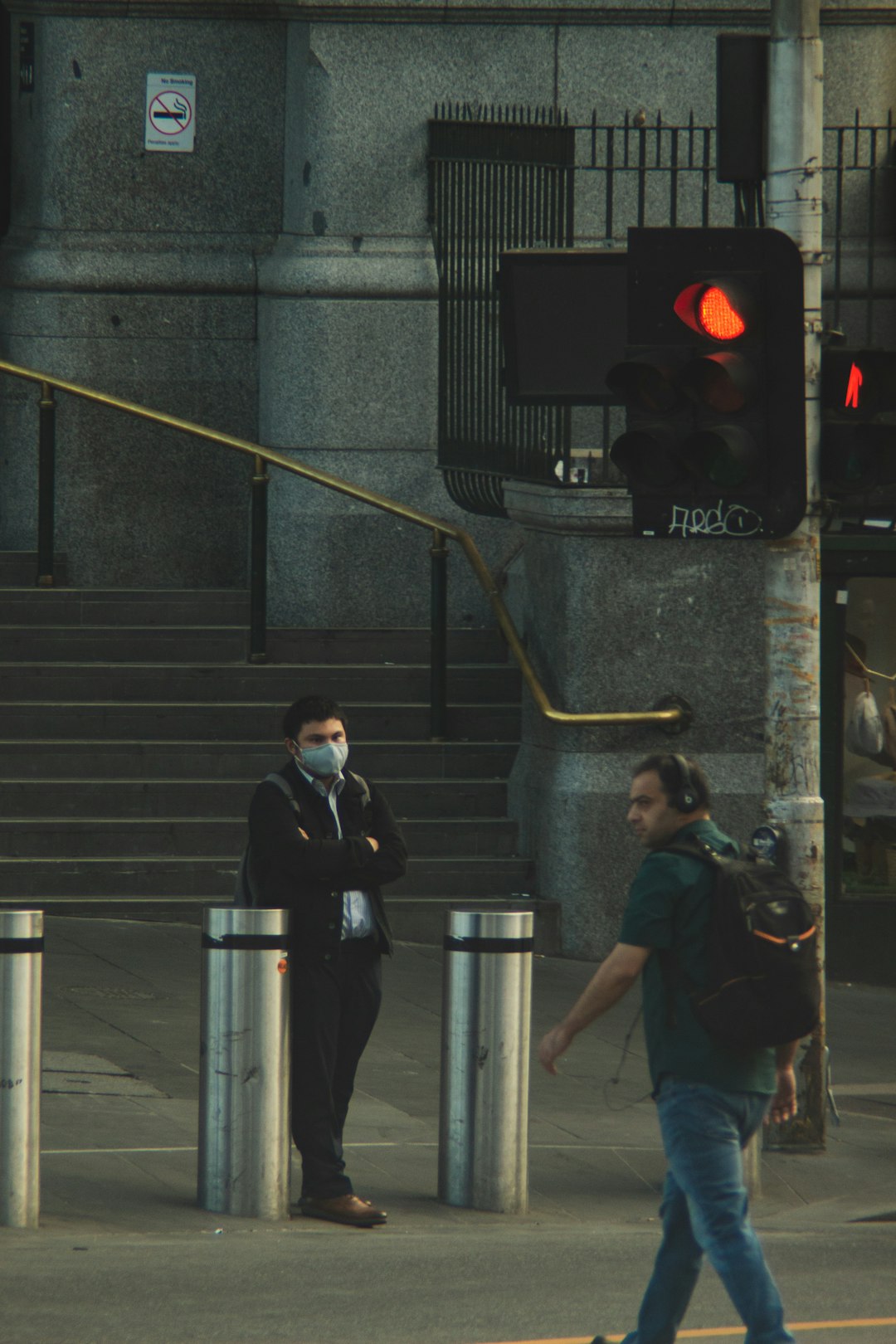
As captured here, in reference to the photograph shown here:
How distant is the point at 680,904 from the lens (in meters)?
5.48

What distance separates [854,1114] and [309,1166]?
2.97 metres

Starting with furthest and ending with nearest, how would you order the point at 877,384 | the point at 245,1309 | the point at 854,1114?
the point at 854,1114 < the point at 877,384 < the point at 245,1309

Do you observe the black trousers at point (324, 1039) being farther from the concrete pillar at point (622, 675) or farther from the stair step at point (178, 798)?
the stair step at point (178, 798)

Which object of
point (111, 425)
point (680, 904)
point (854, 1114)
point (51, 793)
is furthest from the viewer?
point (111, 425)

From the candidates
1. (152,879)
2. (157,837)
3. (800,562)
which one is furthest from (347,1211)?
(157,837)

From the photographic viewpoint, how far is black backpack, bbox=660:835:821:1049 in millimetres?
5391

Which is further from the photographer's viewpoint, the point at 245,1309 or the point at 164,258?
the point at 164,258

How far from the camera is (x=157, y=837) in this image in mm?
11906

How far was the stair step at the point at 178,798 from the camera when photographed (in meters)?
12.0

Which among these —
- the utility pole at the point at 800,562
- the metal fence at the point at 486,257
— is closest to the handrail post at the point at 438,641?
the metal fence at the point at 486,257

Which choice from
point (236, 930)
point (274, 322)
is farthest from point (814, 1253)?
point (274, 322)

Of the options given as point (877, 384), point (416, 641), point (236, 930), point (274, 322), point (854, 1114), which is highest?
point (274, 322)

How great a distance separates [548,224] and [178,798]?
382 cm

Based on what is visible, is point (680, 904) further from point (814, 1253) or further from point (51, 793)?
point (51, 793)
